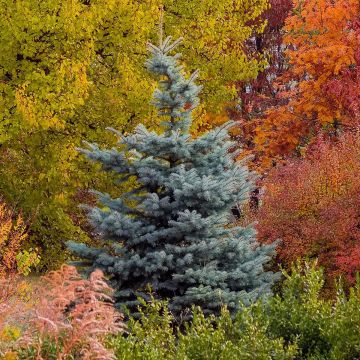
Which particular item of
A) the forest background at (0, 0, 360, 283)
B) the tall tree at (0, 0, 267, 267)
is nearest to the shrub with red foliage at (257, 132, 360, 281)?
the forest background at (0, 0, 360, 283)

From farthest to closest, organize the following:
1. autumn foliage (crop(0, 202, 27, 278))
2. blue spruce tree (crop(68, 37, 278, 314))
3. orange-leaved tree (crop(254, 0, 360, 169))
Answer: orange-leaved tree (crop(254, 0, 360, 169)), autumn foliage (crop(0, 202, 27, 278)), blue spruce tree (crop(68, 37, 278, 314))

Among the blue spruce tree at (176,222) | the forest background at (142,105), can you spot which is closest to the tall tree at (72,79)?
the forest background at (142,105)

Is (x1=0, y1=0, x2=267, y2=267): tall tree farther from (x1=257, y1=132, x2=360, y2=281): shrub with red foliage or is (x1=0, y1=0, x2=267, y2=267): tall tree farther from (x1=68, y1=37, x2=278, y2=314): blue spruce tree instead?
(x1=257, y1=132, x2=360, y2=281): shrub with red foliage

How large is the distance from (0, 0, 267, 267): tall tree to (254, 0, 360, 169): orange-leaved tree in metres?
1.81

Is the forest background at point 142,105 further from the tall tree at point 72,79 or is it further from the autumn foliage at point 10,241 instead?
the autumn foliage at point 10,241

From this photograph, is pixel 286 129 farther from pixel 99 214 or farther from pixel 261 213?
pixel 99 214

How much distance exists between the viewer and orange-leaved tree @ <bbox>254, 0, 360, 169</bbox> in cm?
1484

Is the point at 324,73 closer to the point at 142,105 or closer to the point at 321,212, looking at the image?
the point at 142,105

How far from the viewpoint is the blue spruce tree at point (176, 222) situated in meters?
9.30

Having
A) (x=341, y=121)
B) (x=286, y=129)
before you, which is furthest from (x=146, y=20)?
(x=341, y=121)

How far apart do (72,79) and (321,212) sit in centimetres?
526

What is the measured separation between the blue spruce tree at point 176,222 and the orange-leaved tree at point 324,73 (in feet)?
17.1

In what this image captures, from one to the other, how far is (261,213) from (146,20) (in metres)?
4.91

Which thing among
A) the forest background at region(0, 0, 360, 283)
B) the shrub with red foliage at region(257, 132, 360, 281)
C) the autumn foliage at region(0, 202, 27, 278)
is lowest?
the autumn foliage at region(0, 202, 27, 278)
